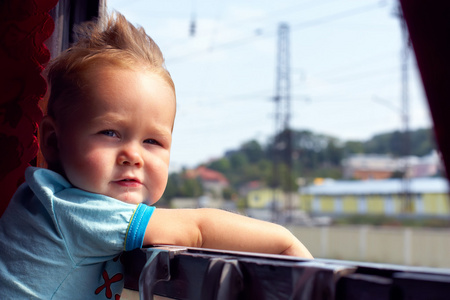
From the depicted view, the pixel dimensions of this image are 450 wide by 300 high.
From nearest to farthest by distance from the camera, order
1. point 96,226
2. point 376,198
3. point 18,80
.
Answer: point 96,226, point 18,80, point 376,198

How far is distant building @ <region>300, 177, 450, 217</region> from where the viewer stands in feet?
82.2

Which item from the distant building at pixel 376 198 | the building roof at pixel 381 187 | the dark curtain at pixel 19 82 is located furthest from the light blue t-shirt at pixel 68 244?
the distant building at pixel 376 198

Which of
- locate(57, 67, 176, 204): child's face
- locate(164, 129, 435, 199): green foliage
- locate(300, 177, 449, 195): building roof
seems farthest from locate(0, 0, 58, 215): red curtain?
locate(164, 129, 435, 199): green foliage

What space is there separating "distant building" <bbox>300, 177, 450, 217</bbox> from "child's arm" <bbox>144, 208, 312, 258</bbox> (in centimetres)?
2435

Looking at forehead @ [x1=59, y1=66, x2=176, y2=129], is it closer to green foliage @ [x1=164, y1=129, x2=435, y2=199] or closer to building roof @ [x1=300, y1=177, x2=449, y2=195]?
building roof @ [x1=300, y1=177, x2=449, y2=195]

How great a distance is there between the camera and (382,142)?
50844 millimetres

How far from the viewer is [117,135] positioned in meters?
0.89

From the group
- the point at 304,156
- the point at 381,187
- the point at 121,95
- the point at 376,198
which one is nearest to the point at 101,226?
the point at 121,95

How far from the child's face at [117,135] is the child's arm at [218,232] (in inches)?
4.0

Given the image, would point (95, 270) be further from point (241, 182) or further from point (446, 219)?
point (241, 182)

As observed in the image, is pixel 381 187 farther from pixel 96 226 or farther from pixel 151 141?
pixel 96 226

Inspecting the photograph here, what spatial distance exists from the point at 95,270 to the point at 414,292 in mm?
535

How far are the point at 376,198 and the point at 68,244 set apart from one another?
28387 mm

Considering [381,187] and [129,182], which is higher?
[381,187]
